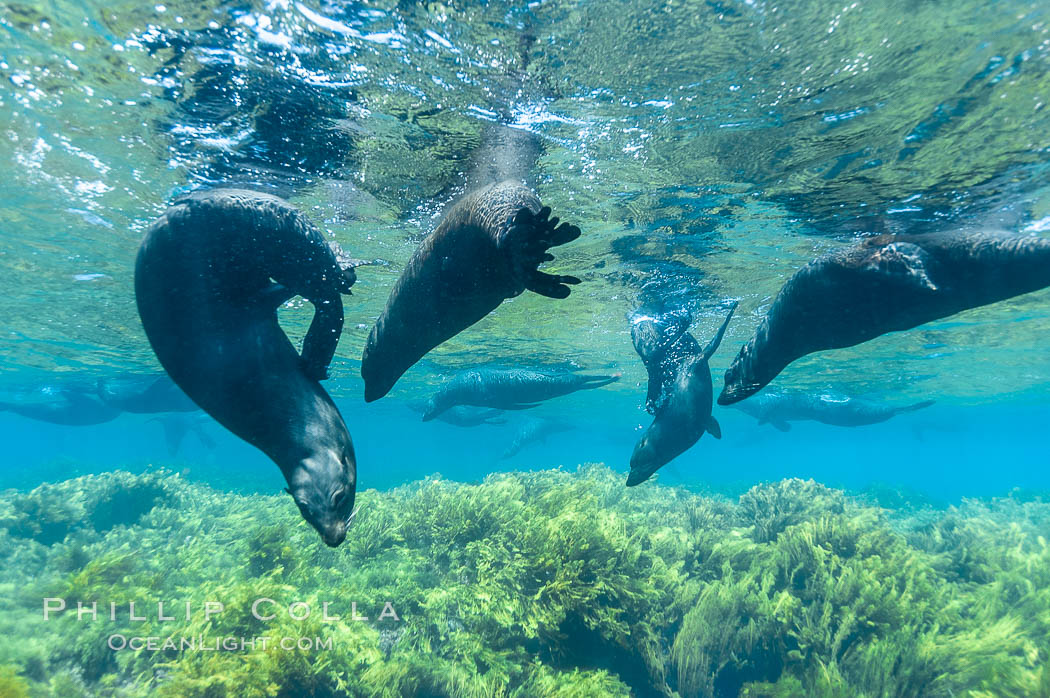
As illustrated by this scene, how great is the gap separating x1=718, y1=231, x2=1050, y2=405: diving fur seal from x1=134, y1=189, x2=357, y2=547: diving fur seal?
14.7 ft

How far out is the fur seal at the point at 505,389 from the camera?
1028 cm

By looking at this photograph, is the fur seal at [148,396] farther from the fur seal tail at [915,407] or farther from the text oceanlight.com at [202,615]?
the fur seal tail at [915,407]

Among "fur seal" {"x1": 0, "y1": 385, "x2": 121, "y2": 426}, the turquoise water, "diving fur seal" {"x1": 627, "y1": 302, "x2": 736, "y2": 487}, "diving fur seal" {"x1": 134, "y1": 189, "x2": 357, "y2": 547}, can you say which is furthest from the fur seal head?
"fur seal" {"x1": 0, "y1": 385, "x2": 121, "y2": 426}

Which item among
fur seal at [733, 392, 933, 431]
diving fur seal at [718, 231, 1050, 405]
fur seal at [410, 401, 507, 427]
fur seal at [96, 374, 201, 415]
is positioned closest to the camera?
diving fur seal at [718, 231, 1050, 405]

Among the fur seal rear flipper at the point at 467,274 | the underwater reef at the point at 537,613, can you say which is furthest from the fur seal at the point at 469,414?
the fur seal rear flipper at the point at 467,274

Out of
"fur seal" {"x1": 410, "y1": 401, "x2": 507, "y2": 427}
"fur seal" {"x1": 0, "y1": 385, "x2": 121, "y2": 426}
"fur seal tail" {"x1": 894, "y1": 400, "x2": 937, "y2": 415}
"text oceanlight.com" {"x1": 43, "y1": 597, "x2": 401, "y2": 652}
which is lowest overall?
"fur seal" {"x1": 0, "y1": 385, "x2": 121, "y2": 426}

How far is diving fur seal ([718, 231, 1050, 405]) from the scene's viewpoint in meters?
4.29

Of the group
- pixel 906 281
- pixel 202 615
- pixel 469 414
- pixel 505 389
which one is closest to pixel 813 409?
pixel 469 414

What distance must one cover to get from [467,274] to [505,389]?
8.29 meters

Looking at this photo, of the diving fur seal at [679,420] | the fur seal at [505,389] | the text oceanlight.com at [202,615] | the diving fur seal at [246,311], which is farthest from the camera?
the fur seal at [505,389]

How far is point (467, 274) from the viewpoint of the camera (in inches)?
131

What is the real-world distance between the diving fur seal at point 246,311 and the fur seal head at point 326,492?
0.12 meters

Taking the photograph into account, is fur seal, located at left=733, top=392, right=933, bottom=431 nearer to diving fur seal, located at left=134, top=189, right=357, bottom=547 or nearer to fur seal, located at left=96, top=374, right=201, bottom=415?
diving fur seal, located at left=134, top=189, right=357, bottom=547

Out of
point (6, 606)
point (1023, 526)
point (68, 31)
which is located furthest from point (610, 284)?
point (1023, 526)
